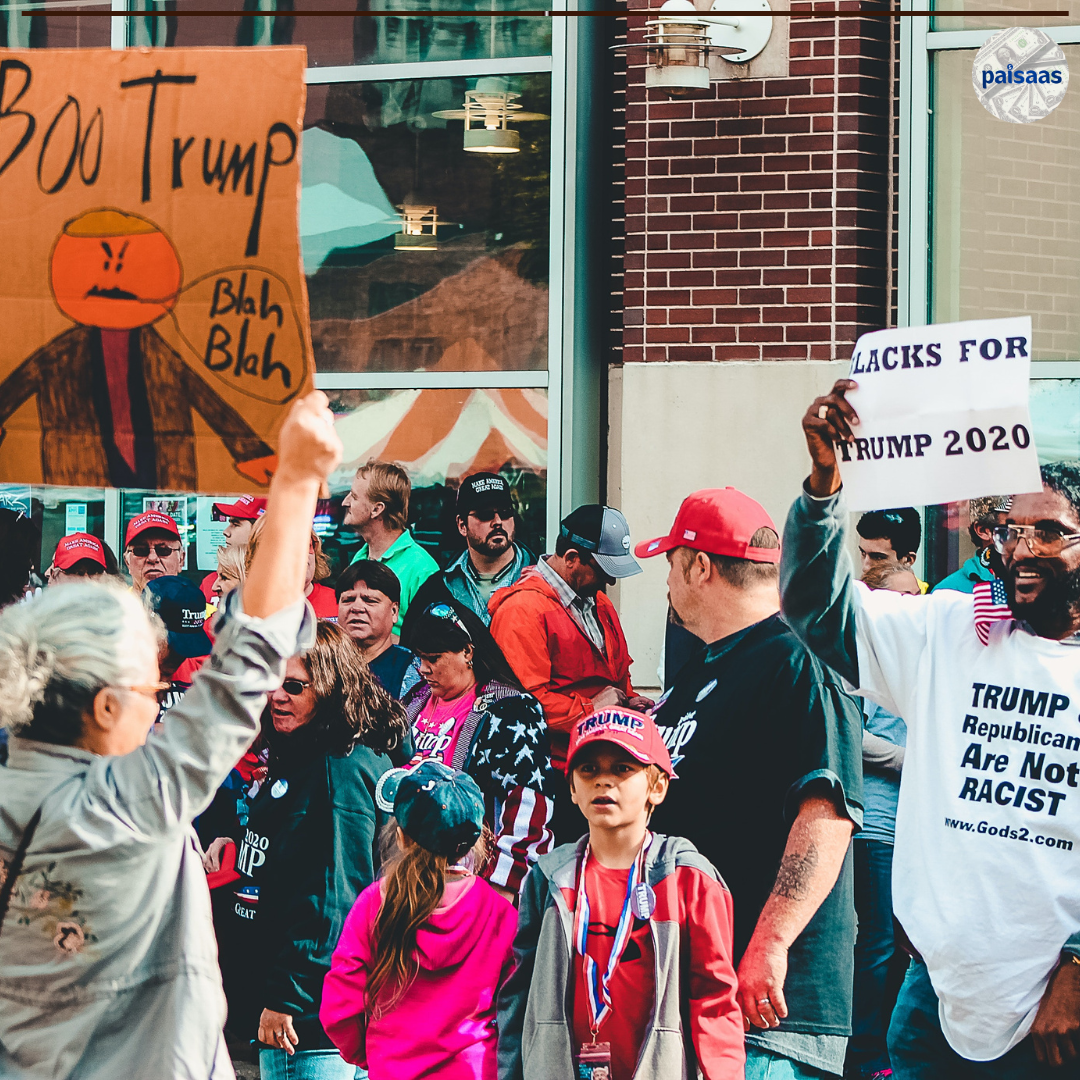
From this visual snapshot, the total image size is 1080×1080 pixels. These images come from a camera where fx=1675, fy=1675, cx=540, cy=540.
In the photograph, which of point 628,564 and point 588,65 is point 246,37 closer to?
point 588,65

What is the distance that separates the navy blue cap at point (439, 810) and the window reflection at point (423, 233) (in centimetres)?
335

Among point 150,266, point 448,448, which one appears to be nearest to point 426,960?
point 150,266

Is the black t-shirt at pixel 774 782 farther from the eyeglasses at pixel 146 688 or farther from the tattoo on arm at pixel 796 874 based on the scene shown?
the eyeglasses at pixel 146 688

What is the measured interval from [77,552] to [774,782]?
3.77 meters

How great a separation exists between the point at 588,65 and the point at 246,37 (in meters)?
1.73

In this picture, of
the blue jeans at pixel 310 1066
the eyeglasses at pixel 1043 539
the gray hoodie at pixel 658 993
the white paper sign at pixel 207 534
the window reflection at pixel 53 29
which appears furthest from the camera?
the window reflection at pixel 53 29

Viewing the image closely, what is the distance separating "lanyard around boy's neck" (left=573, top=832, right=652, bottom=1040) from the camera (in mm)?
4262

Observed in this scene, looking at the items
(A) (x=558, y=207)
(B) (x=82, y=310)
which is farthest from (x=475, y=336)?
(B) (x=82, y=310)

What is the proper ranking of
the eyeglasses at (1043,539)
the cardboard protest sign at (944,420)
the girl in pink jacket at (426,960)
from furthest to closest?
the girl in pink jacket at (426,960) → the eyeglasses at (1043,539) → the cardboard protest sign at (944,420)

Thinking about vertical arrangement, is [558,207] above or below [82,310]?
above

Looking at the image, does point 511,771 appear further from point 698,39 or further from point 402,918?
point 698,39

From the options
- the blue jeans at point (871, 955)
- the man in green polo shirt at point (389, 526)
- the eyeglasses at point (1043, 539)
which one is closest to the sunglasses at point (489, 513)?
the man in green polo shirt at point (389, 526)

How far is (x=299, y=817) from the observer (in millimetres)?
5031

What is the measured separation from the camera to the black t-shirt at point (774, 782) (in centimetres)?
436
